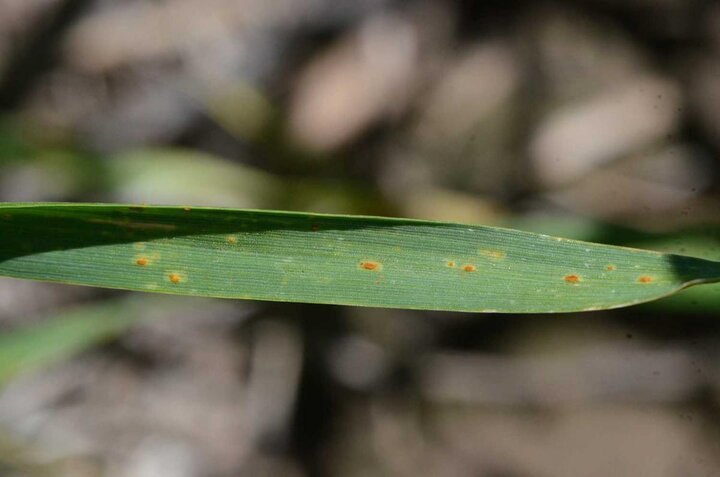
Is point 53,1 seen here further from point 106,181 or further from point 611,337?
point 611,337

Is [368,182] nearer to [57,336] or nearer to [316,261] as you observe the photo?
[57,336]

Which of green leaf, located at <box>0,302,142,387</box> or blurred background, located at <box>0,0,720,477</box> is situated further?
blurred background, located at <box>0,0,720,477</box>

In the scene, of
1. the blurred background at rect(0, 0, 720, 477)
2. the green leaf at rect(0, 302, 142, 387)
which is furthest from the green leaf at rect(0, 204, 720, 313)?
the blurred background at rect(0, 0, 720, 477)

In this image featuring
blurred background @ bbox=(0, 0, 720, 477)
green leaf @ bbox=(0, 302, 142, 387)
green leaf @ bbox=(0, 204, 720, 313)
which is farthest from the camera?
blurred background @ bbox=(0, 0, 720, 477)

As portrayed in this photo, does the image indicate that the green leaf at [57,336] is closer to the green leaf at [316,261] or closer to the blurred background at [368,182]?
the blurred background at [368,182]

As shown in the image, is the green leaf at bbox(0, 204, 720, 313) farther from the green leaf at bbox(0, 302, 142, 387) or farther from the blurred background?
the blurred background

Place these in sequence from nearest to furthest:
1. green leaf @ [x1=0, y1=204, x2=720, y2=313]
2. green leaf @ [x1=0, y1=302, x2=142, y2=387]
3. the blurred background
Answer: green leaf @ [x1=0, y1=204, x2=720, y2=313] < green leaf @ [x1=0, y1=302, x2=142, y2=387] < the blurred background

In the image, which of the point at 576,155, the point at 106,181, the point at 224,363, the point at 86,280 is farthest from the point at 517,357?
the point at 86,280
